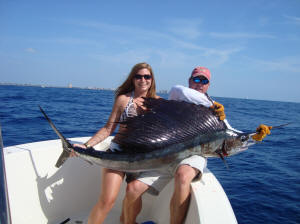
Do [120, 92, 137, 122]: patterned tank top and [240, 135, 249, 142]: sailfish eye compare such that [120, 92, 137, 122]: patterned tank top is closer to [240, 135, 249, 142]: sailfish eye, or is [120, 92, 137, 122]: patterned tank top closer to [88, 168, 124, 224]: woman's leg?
A: [88, 168, 124, 224]: woman's leg

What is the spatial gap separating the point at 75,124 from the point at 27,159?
681 centimetres

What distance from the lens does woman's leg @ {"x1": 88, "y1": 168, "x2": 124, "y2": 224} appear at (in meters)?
1.85

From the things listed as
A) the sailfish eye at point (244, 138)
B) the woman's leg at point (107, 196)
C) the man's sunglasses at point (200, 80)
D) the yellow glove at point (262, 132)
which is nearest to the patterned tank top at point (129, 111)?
the woman's leg at point (107, 196)

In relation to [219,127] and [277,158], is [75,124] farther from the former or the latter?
[219,127]

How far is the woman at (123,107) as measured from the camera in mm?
1877

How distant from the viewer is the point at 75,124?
868 cm

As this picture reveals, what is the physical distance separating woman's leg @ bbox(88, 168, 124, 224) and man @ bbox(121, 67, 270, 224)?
11 centimetres

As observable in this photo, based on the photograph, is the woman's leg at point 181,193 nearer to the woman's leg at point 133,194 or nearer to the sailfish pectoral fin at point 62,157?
the woman's leg at point 133,194

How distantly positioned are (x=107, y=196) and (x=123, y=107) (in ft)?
2.62

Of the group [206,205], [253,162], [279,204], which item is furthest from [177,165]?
[253,162]

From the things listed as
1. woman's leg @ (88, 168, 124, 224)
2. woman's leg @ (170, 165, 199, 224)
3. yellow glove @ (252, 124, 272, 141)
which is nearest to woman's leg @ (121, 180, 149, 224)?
woman's leg @ (88, 168, 124, 224)

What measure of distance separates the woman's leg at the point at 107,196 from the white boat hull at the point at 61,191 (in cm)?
49

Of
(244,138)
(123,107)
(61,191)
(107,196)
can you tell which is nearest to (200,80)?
(244,138)

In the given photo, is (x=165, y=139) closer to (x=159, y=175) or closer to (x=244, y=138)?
(x=159, y=175)
